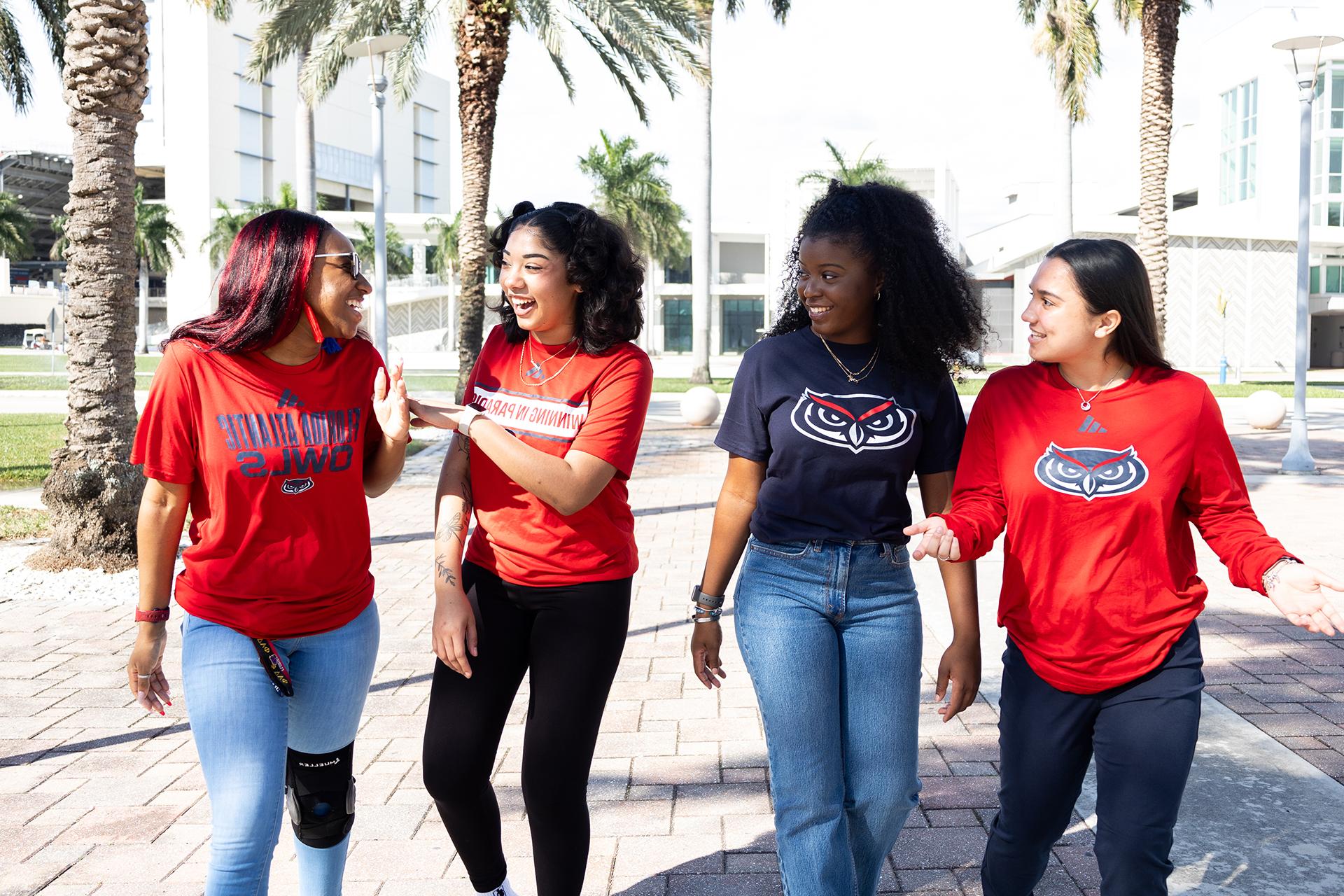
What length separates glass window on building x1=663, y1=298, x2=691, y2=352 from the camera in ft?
237

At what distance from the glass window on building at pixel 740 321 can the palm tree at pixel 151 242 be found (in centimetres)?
3173

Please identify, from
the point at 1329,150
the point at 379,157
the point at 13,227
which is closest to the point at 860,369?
the point at 379,157

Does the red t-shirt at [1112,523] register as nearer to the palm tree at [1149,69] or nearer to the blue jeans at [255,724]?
the blue jeans at [255,724]

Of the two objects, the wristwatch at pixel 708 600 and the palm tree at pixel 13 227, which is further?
the palm tree at pixel 13 227

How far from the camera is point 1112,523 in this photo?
2387 mm

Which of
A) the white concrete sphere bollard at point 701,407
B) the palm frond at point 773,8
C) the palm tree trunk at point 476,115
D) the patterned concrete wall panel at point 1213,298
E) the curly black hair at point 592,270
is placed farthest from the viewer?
the patterned concrete wall panel at point 1213,298

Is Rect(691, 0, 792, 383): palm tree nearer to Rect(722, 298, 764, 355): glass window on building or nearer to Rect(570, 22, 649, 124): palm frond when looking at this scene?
Rect(570, 22, 649, 124): palm frond

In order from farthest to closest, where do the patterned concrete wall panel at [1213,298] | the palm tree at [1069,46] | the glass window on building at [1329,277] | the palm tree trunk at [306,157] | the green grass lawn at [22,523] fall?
the glass window on building at [1329,277]
the patterned concrete wall panel at [1213,298]
the palm tree trunk at [306,157]
the palm tree at [1069,46]
the green grass lawn at [22,523]

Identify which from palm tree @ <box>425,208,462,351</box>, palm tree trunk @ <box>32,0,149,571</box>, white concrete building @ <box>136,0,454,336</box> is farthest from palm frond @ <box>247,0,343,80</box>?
white concrete building @ <box>136,0,454,336</box>

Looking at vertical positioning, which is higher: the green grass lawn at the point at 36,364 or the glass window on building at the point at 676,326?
the glass window on building at the point at 676,326

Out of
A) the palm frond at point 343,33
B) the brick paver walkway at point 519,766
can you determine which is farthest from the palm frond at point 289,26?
the brick paver walkway at point 519,766

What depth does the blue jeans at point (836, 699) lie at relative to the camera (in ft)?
8.26

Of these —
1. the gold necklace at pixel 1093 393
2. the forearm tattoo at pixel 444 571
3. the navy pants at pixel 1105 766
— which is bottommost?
the navy pants at pixel 1105 766

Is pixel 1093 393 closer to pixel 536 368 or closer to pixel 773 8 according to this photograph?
pixel 536 368
